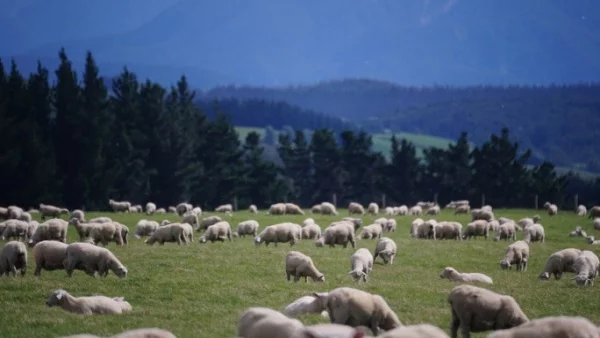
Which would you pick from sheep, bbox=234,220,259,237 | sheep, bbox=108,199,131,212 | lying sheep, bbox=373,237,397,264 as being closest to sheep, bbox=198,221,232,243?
sheep, bbox=234,220,259,237

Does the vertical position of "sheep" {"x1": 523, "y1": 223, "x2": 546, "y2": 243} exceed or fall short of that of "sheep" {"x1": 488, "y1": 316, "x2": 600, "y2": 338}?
it falls short

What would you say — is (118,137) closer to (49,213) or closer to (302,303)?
(49,213)

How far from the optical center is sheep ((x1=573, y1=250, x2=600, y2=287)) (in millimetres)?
25641

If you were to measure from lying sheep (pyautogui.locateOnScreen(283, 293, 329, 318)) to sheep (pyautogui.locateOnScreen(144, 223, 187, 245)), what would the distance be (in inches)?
734

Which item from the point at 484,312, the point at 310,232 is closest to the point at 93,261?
the point at 484,312

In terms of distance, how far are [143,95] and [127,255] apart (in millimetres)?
60591

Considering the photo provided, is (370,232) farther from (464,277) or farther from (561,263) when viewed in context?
(464,277)

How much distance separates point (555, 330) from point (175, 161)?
7621 cm

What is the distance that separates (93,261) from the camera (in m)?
25.1

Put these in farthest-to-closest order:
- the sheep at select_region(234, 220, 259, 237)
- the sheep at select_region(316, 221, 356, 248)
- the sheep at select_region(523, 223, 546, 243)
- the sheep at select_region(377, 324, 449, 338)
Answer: the sheep at select_region(234, 220, 259, 237) → the sheep at select_region(523, 223, 546, 243) → the sheep at select_region(316, 221, 356, 248) → the sheep at select_region(377, 324, 449, 338)

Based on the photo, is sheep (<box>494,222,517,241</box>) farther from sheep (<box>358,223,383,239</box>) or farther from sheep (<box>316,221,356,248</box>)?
sheep (<box>316,221,356,248</box>)

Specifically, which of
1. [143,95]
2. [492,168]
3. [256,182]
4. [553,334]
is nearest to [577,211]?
[492,168]

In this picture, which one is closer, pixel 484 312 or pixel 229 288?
pixel 484 312

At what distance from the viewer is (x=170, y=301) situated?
21062mm
